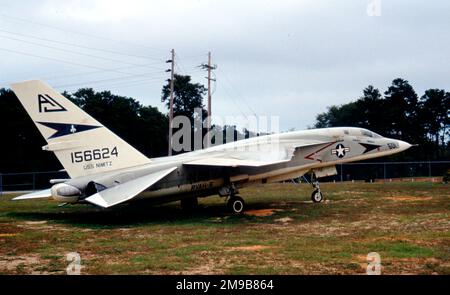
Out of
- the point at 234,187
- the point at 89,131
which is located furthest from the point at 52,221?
the point at 234,187

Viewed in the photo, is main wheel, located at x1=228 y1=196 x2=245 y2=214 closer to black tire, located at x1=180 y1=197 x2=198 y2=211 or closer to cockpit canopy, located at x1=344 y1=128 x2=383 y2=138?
black tire, located at x1=180 y1=197 x2=198 y2=211

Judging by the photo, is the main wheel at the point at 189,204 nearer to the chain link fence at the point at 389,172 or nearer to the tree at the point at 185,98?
the chain link fence at the point at 389,172

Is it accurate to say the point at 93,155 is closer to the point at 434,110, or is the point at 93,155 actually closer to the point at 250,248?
the point at 250,248

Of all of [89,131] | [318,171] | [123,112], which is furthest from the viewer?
[123,112]

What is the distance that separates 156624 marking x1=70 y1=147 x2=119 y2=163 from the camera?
17.1 metres

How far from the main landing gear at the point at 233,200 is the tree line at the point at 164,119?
3939 centimetres

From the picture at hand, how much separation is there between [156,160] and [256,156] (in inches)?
158

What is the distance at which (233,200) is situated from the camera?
63.4ft

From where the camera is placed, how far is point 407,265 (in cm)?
954

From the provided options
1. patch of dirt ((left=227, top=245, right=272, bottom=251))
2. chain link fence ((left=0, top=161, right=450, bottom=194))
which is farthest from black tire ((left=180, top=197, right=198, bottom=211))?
chain link fence ((left=0, top=161, right=450, bottom=194))

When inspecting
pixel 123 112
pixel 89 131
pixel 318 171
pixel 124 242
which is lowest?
pixel 124 242

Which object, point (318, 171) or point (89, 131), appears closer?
point (89, 131)
